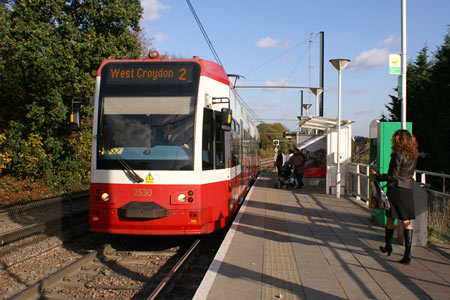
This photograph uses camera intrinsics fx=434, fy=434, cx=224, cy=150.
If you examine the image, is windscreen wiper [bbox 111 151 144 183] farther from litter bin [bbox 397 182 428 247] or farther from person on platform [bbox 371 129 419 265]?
litter bin [bbox 397 182 428 247]

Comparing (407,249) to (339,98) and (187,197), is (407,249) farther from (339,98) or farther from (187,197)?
(339,98)

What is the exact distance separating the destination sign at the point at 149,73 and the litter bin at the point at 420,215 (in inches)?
170

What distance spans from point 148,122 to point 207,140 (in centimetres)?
109

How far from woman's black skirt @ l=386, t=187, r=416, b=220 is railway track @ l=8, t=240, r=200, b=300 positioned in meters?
3.37

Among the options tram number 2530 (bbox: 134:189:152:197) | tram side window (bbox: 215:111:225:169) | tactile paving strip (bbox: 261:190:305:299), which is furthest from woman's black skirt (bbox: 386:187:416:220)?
Answer: tram number 2530 (bbox: 134:189:152:197)

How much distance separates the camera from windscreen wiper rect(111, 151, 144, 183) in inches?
296

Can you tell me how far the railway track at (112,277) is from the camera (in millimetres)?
5812

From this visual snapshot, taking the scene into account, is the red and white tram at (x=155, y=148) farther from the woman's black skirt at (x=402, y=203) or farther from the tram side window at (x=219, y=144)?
the woman's black skirt at (x=402, y=203)

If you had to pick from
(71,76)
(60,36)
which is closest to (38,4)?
(60,36)

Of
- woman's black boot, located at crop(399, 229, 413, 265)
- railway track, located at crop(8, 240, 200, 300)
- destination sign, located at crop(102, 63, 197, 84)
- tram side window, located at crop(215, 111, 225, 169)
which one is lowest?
railway track, located at crop(8, 240, 200, 300)

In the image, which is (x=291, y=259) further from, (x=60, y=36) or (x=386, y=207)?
(x=60, y=36)

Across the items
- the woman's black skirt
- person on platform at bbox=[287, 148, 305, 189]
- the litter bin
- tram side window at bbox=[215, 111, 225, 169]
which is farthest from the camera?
person on platform at bbox=[287, 148, 305, 189]

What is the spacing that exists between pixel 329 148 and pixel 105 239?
9.32 m

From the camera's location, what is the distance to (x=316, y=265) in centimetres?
614
